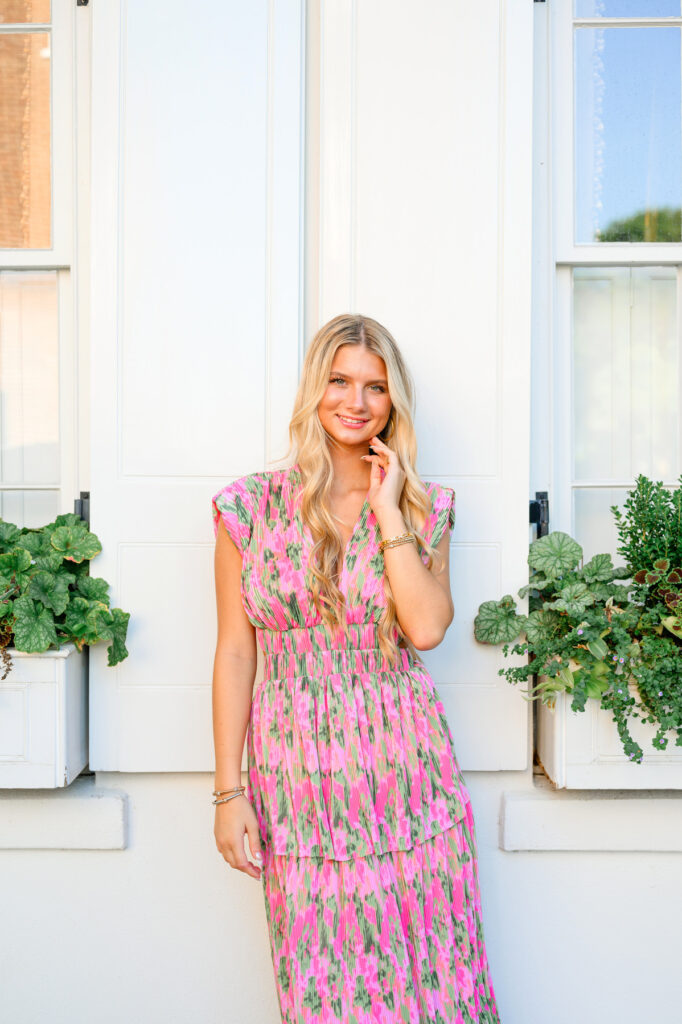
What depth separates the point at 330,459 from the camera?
1930 millimetres

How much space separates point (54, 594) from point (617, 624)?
134cm

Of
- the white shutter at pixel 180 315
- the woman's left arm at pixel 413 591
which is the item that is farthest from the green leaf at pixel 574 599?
the white shutter at pixel 180 315

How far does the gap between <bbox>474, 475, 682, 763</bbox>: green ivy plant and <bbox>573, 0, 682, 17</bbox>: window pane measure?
1.35 m

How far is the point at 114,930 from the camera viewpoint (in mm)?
2240

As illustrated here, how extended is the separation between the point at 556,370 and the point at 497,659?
2.71 ft

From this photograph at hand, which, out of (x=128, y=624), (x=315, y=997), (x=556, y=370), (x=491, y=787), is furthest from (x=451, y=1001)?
(x=556, y=370)

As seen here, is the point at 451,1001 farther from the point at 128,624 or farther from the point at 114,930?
the point at 128,624

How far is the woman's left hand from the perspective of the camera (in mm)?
1851

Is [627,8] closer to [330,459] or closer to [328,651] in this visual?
[330,459]

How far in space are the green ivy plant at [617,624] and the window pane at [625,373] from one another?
1.24 ft

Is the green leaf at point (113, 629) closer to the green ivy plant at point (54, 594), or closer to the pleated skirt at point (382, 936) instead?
the green ivy plant at point (54, 594)

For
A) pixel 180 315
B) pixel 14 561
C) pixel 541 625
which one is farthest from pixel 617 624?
pixel 14 561

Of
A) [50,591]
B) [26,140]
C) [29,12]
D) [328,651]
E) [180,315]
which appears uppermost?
[29,12]

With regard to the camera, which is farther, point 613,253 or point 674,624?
point 613,253
